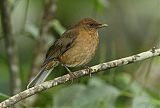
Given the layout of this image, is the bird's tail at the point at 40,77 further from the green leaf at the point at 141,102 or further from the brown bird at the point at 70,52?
the green leaf at the point at 141,102

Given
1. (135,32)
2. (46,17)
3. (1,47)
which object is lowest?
(135,32)

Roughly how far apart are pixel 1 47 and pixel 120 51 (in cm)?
172

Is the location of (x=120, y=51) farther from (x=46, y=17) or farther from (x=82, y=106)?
(x=82, y=106)

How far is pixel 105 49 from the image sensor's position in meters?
7.54

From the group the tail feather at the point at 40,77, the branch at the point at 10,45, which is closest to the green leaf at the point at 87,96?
the tail feather at the point at 40,77

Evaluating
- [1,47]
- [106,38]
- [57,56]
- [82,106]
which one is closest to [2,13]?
[57,56]

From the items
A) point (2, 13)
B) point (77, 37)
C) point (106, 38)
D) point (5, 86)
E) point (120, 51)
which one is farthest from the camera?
point (106, 38)

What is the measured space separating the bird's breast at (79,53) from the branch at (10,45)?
0.72 meters

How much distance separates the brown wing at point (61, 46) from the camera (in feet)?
18.1

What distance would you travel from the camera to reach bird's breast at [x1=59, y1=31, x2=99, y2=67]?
5.55 m

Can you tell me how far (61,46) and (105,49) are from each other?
2.01m

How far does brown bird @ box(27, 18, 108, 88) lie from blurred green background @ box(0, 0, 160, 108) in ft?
0.77

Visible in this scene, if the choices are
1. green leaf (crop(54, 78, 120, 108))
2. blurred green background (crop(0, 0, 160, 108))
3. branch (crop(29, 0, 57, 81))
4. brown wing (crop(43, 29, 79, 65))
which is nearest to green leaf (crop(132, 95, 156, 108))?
blurred green background (crop(0, 0, 160, 108))

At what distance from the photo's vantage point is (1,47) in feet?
27.6
